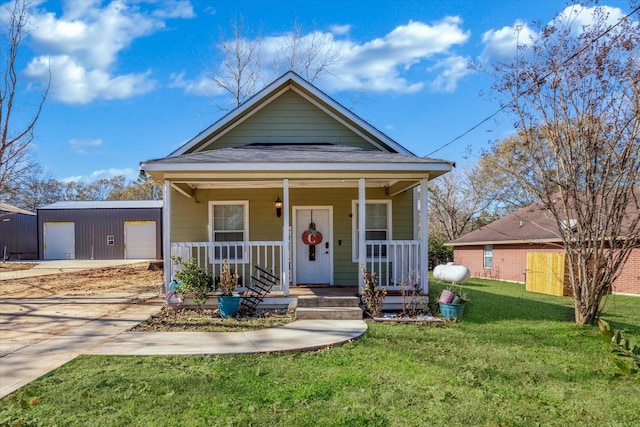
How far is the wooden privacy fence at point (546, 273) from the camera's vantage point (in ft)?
46.0

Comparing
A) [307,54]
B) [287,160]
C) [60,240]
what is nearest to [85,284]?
[287,160]

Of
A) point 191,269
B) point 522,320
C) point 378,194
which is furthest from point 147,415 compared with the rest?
point 378,194

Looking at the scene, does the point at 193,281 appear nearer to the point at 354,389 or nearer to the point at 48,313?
the point at 48,313

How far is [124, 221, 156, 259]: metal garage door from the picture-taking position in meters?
27.6

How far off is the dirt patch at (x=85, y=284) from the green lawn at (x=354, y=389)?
7351mm

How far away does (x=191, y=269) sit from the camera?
7.74 m

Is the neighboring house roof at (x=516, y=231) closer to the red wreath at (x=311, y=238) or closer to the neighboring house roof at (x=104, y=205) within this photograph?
the red wreath at (x=311, y=238)

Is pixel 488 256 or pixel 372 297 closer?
pixel 372 297

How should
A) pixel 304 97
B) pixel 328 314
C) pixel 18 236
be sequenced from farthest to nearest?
pixel 18 236
pixel 304 97
pixel 328 314

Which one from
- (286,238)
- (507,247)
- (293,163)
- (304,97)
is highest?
(304,97)

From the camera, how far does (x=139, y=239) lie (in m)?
27.7

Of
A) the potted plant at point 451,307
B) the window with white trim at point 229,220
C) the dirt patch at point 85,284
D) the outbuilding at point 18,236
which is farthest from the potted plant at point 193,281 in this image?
the outbuilding at point 18,236

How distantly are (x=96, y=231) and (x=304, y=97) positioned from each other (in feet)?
74.3

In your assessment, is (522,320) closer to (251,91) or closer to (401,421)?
(401,421)
